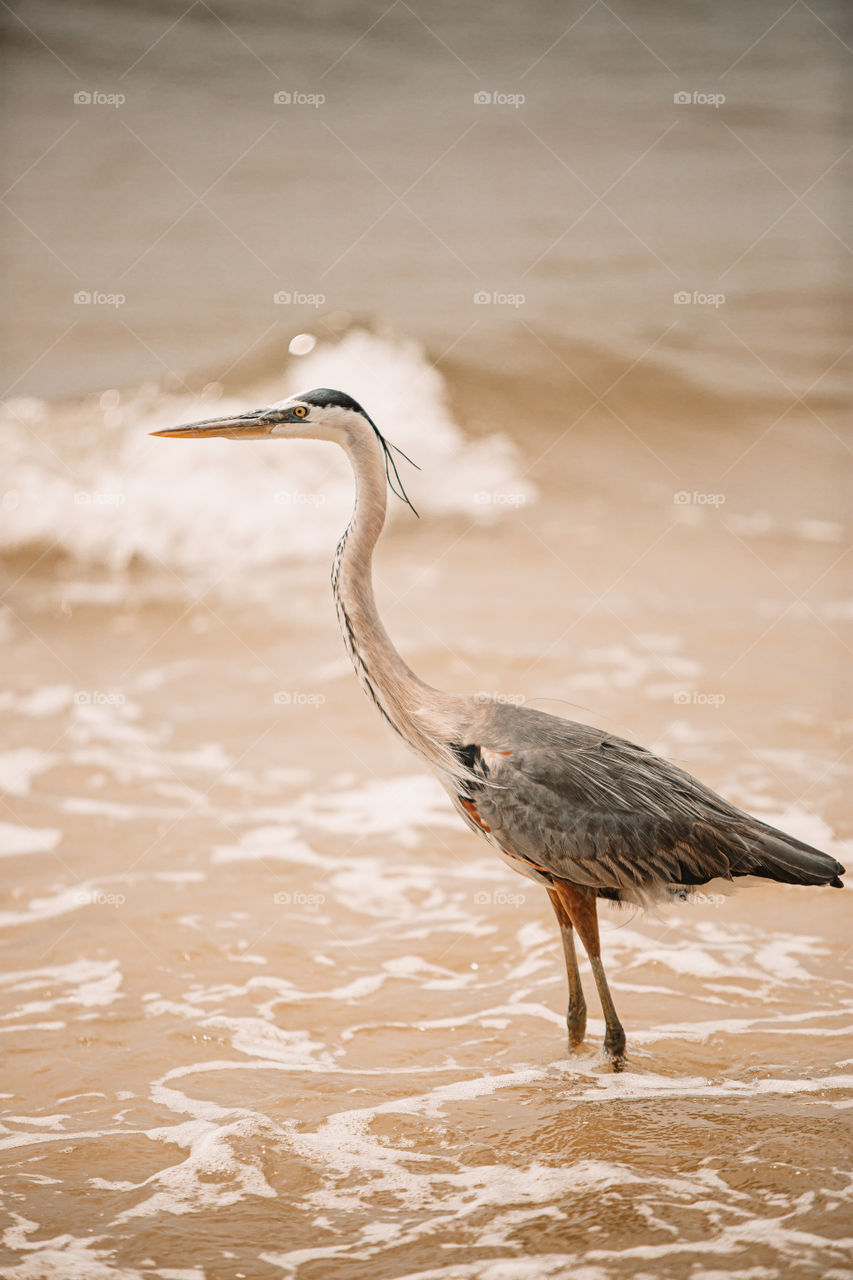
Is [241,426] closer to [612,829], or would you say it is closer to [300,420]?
[300,420]

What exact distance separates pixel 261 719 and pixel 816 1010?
5.84 m

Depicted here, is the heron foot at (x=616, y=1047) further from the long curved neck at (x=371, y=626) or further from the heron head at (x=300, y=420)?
the heron head at (x=300, y=420)

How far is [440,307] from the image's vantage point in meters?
15.7

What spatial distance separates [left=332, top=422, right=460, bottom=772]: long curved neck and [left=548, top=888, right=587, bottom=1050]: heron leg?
2.89 ft

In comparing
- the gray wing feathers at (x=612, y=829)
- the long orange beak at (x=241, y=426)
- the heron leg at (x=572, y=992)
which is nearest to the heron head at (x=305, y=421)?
the long orange beak at (x=241, y=426)

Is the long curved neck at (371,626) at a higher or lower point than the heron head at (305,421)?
lower

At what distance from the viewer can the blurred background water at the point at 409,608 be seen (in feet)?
14.2

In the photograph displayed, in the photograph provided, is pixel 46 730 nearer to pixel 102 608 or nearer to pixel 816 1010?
pixel 102 608

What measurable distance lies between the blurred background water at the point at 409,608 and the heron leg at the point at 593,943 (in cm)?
18

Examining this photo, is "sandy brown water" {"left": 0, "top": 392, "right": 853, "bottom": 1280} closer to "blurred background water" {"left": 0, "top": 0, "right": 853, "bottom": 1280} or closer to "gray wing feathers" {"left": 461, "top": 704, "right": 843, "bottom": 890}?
"blurred background water" {"left": 0, "top": 0, "right": 853, "bottom": 1280}

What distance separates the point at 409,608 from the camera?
1277cm

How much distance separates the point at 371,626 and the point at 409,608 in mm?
7505

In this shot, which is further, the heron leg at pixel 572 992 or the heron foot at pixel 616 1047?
the heron leg at pixel 572 992

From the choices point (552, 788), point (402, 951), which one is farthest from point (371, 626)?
point (402, 951)
